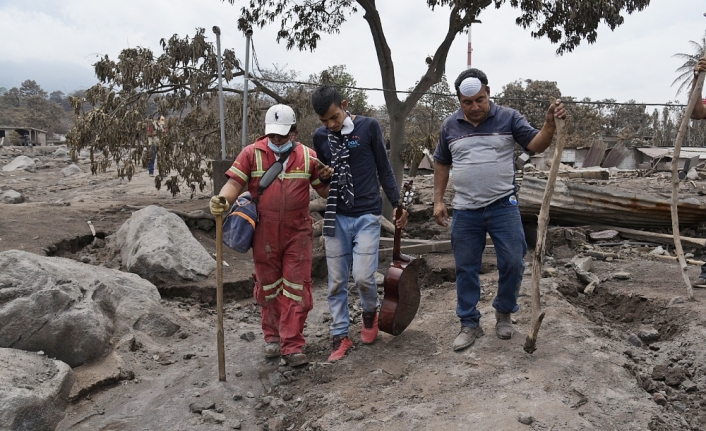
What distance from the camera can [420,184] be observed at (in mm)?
14969

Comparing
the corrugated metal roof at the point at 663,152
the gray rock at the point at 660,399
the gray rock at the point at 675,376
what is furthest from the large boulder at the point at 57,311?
the corrugated metal roof at the point at 663,152

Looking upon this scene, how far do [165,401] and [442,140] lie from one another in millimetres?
2456

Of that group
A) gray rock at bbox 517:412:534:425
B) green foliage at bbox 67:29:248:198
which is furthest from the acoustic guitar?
green foliage at bbox 67:29:248:198

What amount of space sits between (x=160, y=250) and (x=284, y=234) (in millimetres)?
2525

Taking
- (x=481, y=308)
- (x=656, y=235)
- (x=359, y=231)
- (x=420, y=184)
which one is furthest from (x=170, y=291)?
(x=420, y=184)

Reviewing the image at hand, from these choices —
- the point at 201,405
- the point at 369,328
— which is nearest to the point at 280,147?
the point at 369,328

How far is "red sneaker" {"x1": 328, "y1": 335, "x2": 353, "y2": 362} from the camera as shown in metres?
4.27

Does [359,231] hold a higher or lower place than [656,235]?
higher

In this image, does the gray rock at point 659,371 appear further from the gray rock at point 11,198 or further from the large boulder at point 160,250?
the gray rock at point 11,198

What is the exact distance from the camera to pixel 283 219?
164 inches

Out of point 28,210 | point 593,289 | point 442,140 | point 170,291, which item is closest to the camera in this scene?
point 442,140

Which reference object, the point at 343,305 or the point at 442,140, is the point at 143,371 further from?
the point at 442,140

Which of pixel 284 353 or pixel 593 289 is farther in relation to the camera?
pixel 593 289

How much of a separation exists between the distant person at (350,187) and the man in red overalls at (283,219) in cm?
16
